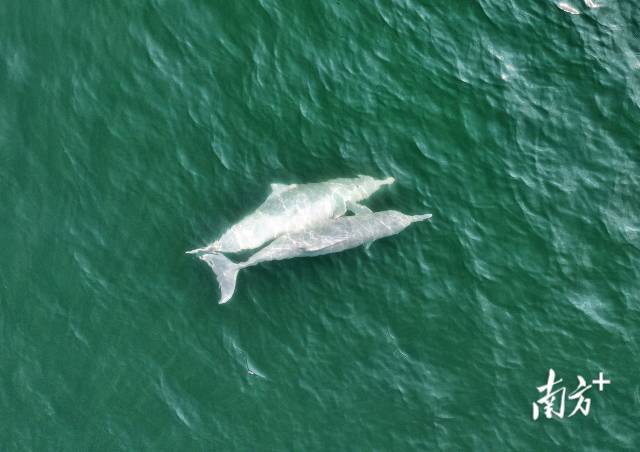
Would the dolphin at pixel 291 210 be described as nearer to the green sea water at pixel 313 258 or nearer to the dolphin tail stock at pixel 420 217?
the green sea water at pixel 313 258

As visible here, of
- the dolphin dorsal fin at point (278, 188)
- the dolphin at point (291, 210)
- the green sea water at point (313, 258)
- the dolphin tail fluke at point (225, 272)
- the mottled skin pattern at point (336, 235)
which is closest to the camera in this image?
the green sea water at point (313, 258)

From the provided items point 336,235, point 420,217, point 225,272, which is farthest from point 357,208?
point 225,272

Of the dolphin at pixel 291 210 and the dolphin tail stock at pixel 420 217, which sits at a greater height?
the dolphin at pixel 291 210

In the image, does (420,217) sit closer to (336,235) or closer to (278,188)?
(336,235)

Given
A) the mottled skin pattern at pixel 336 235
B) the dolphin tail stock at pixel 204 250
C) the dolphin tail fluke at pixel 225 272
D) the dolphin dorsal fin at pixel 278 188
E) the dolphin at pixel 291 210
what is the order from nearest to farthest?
1. the dolphin tail fluke at pixel 225 272
2. the dolphin tail stock at pixel 204 250
3. the mottled skin pattern at pixel 336 235
4. the dolphin at pixel 291 210
5. the dolphin dorsal fin at pixel 278 188

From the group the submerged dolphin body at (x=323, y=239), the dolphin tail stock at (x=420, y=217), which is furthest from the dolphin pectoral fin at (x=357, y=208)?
the dolphin tail stock at (x=420, y=217)

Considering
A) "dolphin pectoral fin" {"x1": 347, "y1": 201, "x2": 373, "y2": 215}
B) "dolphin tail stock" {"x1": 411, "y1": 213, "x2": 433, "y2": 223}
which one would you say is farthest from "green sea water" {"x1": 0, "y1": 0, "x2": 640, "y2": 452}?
"dolphin pectoral fin" {"x1": 347, "y1": 201, "x2": 373, "y2": 215}

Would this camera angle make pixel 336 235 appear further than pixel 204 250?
Yes
